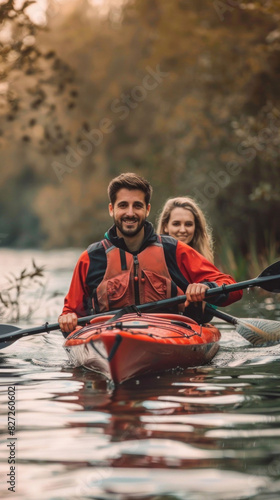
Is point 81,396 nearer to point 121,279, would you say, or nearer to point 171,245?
point 121,279

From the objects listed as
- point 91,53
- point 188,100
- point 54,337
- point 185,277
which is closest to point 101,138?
point 91,53

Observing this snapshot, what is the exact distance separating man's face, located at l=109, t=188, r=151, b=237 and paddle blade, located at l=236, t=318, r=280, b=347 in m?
1.54

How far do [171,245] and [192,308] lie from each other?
0.64 m

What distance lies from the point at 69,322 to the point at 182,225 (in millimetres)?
2225

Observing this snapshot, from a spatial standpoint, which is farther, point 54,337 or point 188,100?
point 188,100

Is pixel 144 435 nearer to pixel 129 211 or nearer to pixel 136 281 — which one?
pixel 136 281

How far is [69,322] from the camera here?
5.90 m

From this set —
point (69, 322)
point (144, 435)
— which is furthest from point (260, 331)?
point (144, 435)

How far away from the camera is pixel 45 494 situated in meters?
2.91

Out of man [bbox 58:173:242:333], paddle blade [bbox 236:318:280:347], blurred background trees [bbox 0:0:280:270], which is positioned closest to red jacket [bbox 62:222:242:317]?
man [bbox 58:173:242:333]

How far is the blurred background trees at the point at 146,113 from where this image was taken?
29.1ft

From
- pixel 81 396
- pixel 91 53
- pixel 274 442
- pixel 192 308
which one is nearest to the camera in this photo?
pixel 274 442

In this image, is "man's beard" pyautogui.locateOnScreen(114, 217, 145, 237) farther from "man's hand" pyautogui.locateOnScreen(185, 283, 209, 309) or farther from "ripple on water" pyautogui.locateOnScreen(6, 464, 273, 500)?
"ripple on water" pyautogui.locateOnScreen(6, 464, 273, 500)

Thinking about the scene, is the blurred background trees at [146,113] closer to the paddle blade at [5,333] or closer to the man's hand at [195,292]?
the paddle blade at [5,333]
